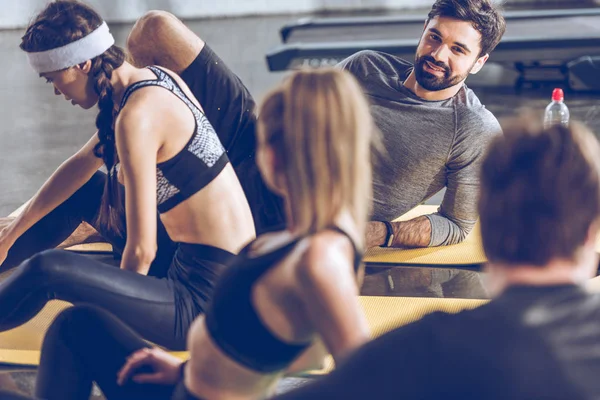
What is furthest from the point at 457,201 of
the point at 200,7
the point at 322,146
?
the point at 200,7

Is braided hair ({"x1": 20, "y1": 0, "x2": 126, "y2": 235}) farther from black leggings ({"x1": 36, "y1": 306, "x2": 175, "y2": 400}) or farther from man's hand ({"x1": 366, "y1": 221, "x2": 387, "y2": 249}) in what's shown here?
man's hand ({"x1": 366, "y1": 221, "x2": 387, "y2": 249})

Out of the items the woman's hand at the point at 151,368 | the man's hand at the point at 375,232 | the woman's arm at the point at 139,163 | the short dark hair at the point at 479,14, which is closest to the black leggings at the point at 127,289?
the woman's arm at the point at 139,163

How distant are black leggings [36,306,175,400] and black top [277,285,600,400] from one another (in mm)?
904

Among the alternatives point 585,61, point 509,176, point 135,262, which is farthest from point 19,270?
point 585,61

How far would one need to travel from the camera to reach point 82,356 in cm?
185

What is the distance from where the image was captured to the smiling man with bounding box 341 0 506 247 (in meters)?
3.13

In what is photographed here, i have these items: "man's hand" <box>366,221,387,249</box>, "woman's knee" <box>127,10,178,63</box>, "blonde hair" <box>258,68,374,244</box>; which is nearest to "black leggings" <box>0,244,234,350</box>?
"blonde hair" <box>258,68,374,244</box>

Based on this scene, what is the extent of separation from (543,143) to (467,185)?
7.12ft

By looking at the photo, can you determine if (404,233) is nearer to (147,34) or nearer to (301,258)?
(147,34)

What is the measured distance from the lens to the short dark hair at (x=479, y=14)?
3.10 meters

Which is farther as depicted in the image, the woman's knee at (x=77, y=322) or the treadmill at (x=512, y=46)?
the treadmill at (x=512, y=46)

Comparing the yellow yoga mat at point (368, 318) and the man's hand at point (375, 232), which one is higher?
the man's hand at point (375, 232)

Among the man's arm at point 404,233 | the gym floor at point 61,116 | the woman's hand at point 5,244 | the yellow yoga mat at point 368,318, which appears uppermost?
the woman's hand at point 5,244

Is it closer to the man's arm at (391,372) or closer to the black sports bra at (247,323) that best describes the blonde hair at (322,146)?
the black sports bra at (247,323)
